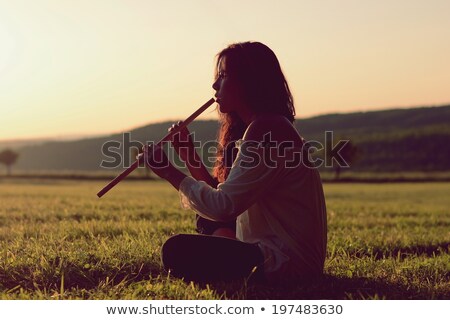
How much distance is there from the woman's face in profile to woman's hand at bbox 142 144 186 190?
548mm

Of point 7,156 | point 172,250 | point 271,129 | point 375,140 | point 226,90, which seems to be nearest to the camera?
point 271,129

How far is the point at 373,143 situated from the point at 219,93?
11699cm

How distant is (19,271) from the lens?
195 inches

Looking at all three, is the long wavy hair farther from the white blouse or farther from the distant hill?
the distant hill

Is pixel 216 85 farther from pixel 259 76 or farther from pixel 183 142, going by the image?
pixel 183 142

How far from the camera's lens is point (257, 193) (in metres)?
3.91

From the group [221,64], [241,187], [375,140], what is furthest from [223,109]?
[375,140]

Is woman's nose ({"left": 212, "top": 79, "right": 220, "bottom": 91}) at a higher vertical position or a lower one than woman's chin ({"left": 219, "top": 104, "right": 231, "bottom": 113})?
higher

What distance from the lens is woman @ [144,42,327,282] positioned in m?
3.93

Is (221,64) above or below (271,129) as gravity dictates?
above

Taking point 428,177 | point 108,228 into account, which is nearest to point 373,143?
point 428,177

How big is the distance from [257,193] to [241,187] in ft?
0.40

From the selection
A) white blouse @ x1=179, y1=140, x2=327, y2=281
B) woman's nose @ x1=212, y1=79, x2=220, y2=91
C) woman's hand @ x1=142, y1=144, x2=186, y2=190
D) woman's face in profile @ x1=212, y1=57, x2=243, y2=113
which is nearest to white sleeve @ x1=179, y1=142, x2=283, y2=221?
white blouse @ x1=179, y1=140, x2=327, y2=281
